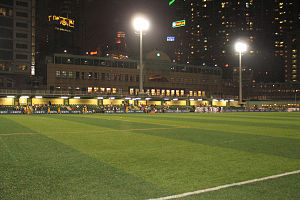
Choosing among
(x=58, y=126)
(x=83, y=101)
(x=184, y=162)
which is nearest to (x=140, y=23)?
(x=58, y=126)

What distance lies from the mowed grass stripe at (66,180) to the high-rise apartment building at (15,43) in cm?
9243

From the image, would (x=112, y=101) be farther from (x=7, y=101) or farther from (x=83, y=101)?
(x=7, y=101)

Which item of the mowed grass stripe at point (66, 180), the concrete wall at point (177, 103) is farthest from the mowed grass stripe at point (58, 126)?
the concrete wall at point (177, 103)

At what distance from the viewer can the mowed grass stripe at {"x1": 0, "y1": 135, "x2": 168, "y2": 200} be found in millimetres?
5742

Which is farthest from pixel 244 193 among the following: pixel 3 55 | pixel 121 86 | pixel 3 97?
pixel 3 55

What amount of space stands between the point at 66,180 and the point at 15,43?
3956 inches

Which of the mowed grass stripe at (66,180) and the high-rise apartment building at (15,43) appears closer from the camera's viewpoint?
the mowed grass stripe at (66,180)

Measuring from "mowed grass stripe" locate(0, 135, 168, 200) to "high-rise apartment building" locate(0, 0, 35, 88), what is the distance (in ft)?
303

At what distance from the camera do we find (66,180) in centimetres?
676

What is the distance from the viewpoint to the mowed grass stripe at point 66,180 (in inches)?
226

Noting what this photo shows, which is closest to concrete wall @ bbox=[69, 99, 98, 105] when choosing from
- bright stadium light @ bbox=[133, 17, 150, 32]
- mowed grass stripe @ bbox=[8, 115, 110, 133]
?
bright stadium light @ bbox=[133, 17, 150, 32]

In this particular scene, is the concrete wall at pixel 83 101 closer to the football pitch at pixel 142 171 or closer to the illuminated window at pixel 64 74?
the illuminated window at pixel 64 74

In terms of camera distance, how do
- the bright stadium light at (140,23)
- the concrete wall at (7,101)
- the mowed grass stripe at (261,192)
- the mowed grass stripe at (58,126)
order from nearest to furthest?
the mowed grass stripe at (261,192), the mowed grass stripe at (58,126), the bright stadium light at (140,23), the concrete wall at (7,101)

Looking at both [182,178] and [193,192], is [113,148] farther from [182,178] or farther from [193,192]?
[193,192]
